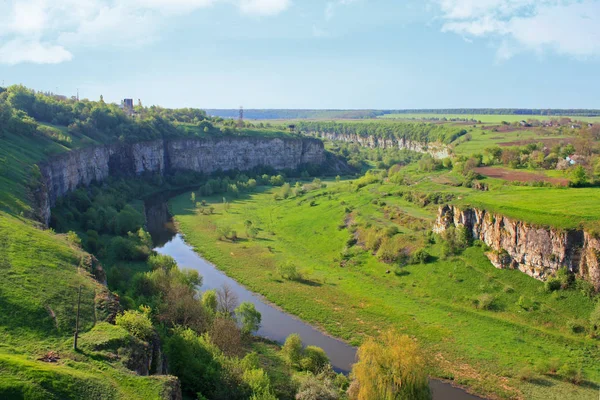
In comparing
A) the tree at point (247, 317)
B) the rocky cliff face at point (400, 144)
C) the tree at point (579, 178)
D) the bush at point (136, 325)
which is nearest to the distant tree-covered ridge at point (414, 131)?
the rocky cliff face at point (400, 144)

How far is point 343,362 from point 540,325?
14891 millimetres

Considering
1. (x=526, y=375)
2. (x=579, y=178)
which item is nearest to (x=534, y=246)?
(x=526, y=375)

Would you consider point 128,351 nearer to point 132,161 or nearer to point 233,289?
point 233,289

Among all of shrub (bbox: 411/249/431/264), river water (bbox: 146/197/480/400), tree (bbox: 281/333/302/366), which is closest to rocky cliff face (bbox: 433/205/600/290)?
shrub (bbox: 411/249/431/264)

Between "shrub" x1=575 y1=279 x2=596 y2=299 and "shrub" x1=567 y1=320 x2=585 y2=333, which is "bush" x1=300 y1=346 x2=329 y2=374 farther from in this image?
"shrub" x1=575 y1=279 x2=596 y2=299

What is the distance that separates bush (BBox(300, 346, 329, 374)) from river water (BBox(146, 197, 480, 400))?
5.44ft

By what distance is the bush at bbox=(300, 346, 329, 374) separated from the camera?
2911 centimetres

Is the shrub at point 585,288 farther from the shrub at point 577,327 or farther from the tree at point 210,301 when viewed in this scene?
the tree at point 210,301

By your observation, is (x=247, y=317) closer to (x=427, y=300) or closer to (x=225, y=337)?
(x=225, y=337)

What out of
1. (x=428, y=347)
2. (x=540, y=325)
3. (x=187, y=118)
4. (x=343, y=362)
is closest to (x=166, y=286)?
(x=343, y=362)

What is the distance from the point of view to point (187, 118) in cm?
13138

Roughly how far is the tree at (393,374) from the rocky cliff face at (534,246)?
792 inches

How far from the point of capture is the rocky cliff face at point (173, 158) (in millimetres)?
61672

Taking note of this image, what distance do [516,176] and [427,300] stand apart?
27127mm
